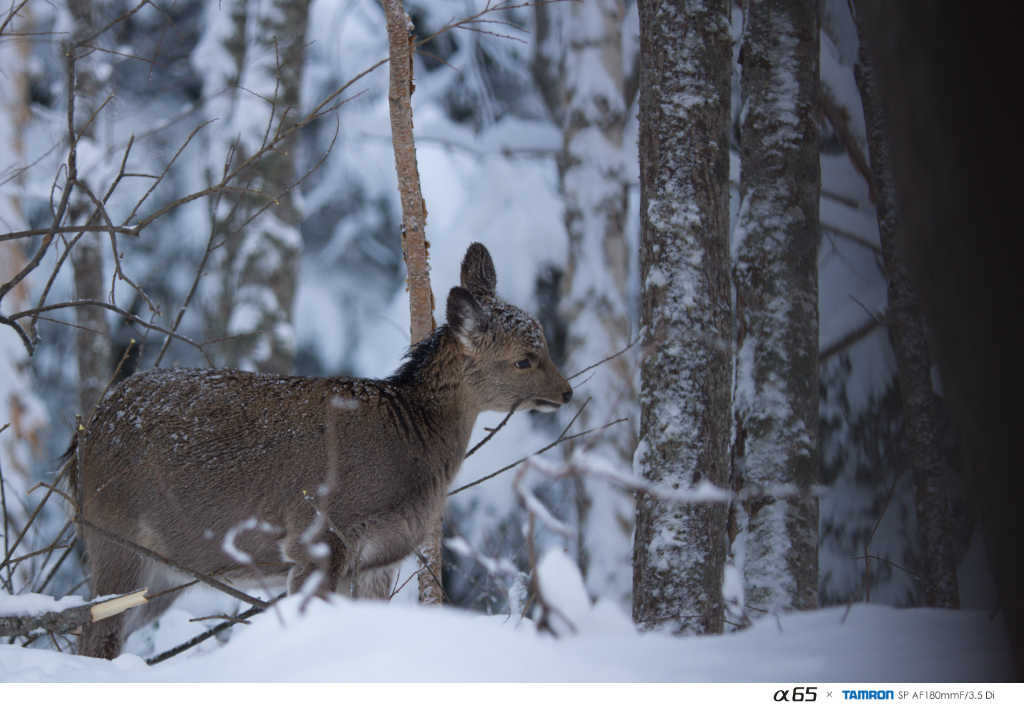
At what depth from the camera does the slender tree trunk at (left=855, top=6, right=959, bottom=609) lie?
237 centimetres

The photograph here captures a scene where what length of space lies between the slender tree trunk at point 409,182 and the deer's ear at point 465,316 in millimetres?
Answer: 329

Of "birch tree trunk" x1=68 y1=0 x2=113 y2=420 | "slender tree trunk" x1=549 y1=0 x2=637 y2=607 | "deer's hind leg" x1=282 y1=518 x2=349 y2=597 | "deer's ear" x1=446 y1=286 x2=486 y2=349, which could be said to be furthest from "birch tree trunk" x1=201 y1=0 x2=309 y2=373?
"deer's hind leg" x1=282 y1=518 x2=349 y2=597

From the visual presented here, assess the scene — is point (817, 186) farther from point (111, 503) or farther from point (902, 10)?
point (111, 503)

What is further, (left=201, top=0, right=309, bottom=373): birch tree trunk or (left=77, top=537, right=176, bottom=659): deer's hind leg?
(left=201, top=0, right=309, bottom=373): birch tree trunk

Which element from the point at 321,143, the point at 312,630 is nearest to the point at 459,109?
the point at 321,143

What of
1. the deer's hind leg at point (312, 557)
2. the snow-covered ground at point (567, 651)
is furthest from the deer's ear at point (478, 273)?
the snow-covered ground at point (567, 651)

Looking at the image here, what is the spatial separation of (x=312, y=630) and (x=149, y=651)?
409 centimetres

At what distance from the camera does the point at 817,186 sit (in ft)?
11.6

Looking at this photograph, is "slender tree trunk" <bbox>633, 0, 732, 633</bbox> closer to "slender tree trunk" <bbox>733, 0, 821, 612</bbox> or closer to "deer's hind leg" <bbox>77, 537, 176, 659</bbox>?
"slender tree trunk" <bbox>733, 0, 821, 612</bbox>

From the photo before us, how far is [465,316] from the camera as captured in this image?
166 inches

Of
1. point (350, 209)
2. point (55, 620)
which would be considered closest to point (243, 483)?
→ point (55, 620)

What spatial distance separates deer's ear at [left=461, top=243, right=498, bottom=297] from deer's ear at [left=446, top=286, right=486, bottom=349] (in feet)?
1.10

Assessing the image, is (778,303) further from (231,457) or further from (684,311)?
(231,457)

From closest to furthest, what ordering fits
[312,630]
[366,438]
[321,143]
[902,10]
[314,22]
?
[312,630] < [902,10] < [366,438] < [314,22] < [321,143]
